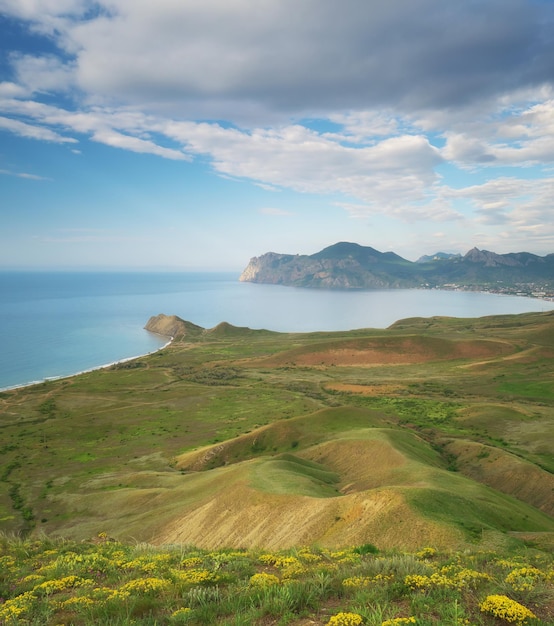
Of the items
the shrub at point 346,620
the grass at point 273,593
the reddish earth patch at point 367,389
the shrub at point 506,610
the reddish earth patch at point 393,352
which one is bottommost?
the reddish earth patch at point 367,389

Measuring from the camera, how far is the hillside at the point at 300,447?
26641 mm

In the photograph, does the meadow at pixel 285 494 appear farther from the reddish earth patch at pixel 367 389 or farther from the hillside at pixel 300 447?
the reddish earth patch at pixel 367 389

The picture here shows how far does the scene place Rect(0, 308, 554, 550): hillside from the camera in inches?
1049

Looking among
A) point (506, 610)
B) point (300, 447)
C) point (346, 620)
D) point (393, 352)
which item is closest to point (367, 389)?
point (393, 352)

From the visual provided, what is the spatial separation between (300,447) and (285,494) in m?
29.8

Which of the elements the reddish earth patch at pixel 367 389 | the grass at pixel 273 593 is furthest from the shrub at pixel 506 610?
the reddish earth patch at pixel 367 389

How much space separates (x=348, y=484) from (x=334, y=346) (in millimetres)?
117105

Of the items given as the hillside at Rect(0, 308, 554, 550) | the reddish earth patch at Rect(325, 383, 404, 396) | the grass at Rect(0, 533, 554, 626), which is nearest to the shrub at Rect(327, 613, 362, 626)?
the grass at Rect(0, 533, 554, 626)

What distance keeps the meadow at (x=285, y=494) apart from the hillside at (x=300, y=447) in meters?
0.28

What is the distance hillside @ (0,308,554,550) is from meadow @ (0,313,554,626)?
0.92 ft

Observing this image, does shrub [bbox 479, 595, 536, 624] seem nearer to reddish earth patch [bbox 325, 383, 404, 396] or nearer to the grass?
the grass

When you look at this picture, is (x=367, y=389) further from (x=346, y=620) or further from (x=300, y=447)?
(x=346, y=620)

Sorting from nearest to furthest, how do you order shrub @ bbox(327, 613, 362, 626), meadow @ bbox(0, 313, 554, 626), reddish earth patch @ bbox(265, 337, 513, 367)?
shrub @ bbox(327, 613, 362, 626)
meadow @ bbox(0, 313, 554, 626)
reddish earth patch @ bbox(265, 337, 513, 367)

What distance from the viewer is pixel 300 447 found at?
59.3 metres
